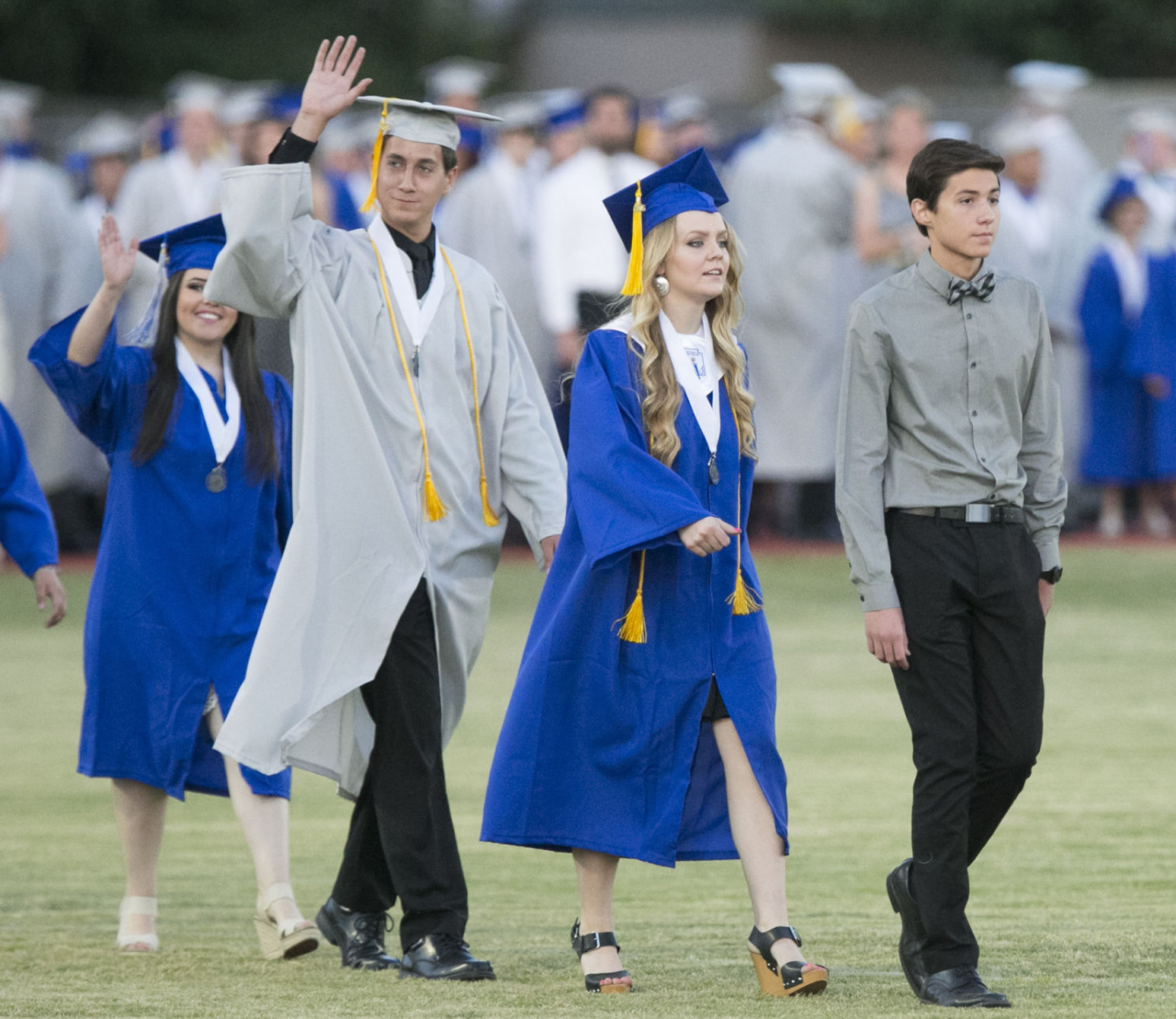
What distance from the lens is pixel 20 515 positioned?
21.9 ft

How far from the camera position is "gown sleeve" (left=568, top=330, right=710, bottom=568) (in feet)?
17.8

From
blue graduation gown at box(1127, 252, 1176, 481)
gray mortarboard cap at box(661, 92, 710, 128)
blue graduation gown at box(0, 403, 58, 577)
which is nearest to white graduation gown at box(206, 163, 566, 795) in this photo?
blue graduation gown at box(0, 403, 58, 577)

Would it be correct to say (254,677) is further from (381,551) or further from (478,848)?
(478,848)

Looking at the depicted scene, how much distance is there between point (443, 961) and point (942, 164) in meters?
2.25

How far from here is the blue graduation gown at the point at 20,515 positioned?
6.64 metres

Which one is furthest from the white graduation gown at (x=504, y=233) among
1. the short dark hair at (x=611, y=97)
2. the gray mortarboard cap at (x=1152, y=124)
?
the gray mortarboard cap at (x=1152, y=124)

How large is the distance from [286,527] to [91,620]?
0.61 metres

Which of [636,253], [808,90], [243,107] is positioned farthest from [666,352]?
[243,107]

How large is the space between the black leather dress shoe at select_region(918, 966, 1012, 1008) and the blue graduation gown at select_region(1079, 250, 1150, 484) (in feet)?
33.9

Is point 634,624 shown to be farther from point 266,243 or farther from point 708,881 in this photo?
point 708,881

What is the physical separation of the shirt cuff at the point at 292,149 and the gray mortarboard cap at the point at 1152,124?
11025 millimetres

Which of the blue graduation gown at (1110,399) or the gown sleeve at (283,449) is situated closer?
the gown sleeve at (283,449)

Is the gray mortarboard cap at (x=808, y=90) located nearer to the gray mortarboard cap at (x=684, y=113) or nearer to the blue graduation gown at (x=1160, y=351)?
the gray mortarboard cap at (x=684, y=113)

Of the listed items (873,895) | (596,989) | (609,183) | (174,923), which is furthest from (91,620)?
(609,183)
